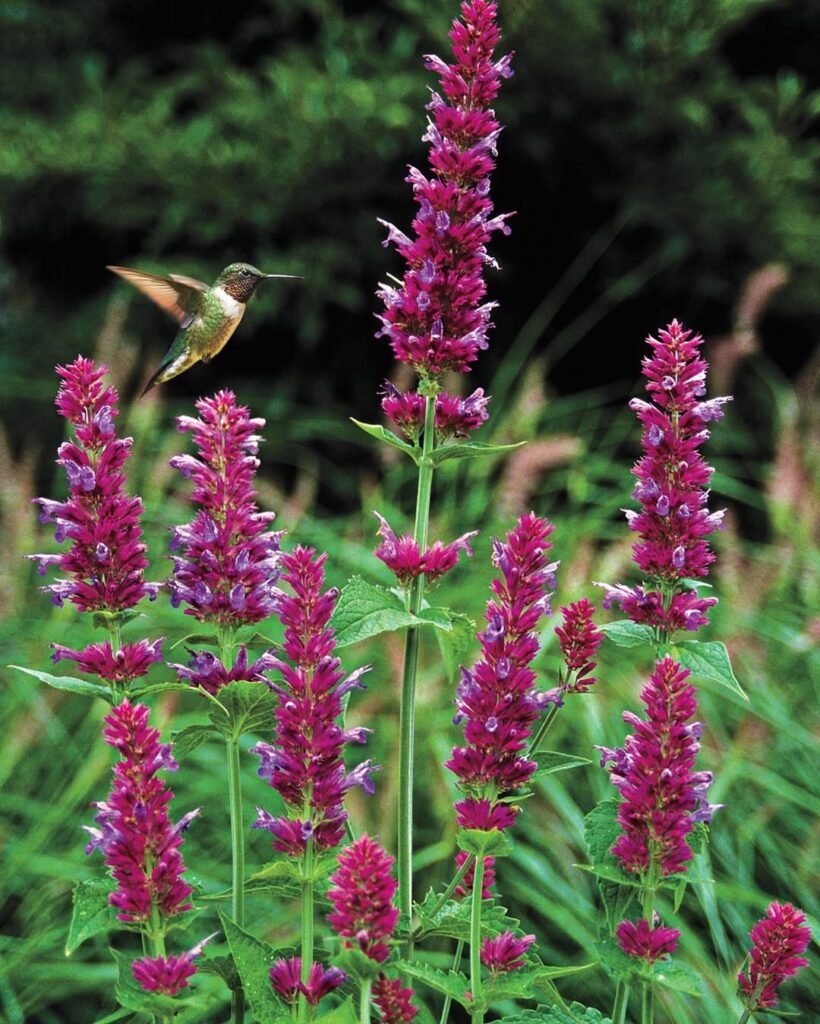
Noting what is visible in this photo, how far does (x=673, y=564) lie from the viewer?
1.89 m

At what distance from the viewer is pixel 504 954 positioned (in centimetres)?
181

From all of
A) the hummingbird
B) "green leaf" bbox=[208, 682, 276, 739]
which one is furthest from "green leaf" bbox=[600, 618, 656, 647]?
the hummingbird

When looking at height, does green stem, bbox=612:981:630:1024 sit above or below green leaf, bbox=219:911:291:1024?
below

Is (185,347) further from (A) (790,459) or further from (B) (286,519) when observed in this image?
(A) (790,459)

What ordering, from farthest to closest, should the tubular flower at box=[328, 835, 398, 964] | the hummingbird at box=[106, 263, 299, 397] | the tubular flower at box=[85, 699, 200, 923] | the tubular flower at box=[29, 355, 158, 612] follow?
the hummingbird at box=[106, 263, 299, 397] < the tubular flower at box=[29, 355, 158, 612] < the tubular flower at box=[85, 699, 200, 923] < the tubular flower at box=[328, 835, 398, 964]

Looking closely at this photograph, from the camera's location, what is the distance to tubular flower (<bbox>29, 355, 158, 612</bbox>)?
1785 millimetres

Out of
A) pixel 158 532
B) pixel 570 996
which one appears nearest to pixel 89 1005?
pixel 570 996

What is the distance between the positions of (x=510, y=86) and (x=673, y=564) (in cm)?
637

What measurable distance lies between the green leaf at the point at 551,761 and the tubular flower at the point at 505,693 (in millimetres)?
40

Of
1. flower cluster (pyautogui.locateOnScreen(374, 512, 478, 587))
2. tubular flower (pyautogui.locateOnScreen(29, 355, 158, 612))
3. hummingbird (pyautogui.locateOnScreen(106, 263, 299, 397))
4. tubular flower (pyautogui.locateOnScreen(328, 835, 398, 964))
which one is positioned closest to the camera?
tubular flower (pyautogui.locateOnScreen(328, 835, 398, 964))

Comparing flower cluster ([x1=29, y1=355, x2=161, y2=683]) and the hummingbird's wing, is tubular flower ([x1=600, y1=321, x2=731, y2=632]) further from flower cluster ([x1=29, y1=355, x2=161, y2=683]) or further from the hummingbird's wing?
the hummingbird's wing

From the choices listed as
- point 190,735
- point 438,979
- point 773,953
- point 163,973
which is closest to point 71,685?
point 190,735

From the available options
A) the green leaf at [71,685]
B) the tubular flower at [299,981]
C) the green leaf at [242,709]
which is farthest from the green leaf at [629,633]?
the green leaf at [71,685]

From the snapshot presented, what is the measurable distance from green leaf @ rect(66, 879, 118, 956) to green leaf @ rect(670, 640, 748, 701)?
85 centimetres
